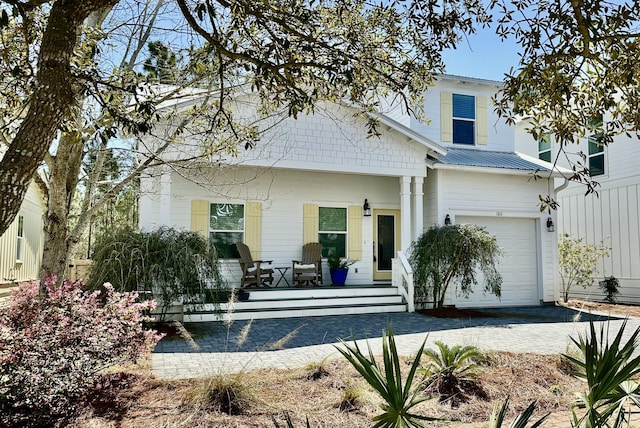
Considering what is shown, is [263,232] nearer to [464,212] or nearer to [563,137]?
[464,212]

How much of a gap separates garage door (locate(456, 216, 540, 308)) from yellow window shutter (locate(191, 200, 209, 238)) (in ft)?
22.4

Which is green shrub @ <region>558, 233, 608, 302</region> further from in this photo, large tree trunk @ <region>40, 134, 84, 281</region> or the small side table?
large tree trunk @ <region>40, 134, 84, 281</region>

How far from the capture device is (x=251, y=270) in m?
11.6

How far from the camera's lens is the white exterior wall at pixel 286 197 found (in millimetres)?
11624

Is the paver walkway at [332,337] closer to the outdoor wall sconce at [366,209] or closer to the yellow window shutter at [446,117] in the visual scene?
the outdoor wall sconce at [366,209]

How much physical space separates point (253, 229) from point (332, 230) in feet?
7.19

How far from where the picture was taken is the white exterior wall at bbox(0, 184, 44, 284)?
11695 mm

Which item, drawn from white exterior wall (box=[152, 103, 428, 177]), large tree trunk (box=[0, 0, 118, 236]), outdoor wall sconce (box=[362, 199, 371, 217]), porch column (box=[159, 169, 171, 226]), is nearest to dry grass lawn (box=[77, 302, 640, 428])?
large tree trunk (box=[0, 0, 118, 236])

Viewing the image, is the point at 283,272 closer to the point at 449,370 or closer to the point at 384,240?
the point at 384,240

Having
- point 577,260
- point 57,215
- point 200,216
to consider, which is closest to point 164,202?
point 200,216

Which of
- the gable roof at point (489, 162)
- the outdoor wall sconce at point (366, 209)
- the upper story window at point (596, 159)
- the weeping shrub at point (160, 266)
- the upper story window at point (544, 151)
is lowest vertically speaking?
the weeping shrub at point (160, 266)

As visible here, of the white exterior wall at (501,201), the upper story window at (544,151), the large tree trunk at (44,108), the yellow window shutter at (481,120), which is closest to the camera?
the large tree trunk at (44,108)

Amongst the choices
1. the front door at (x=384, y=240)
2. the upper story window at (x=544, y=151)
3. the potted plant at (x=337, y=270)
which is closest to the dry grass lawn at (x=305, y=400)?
the potted plant at (x=337, y=270)

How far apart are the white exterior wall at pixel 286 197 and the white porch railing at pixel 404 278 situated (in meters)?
1.58
